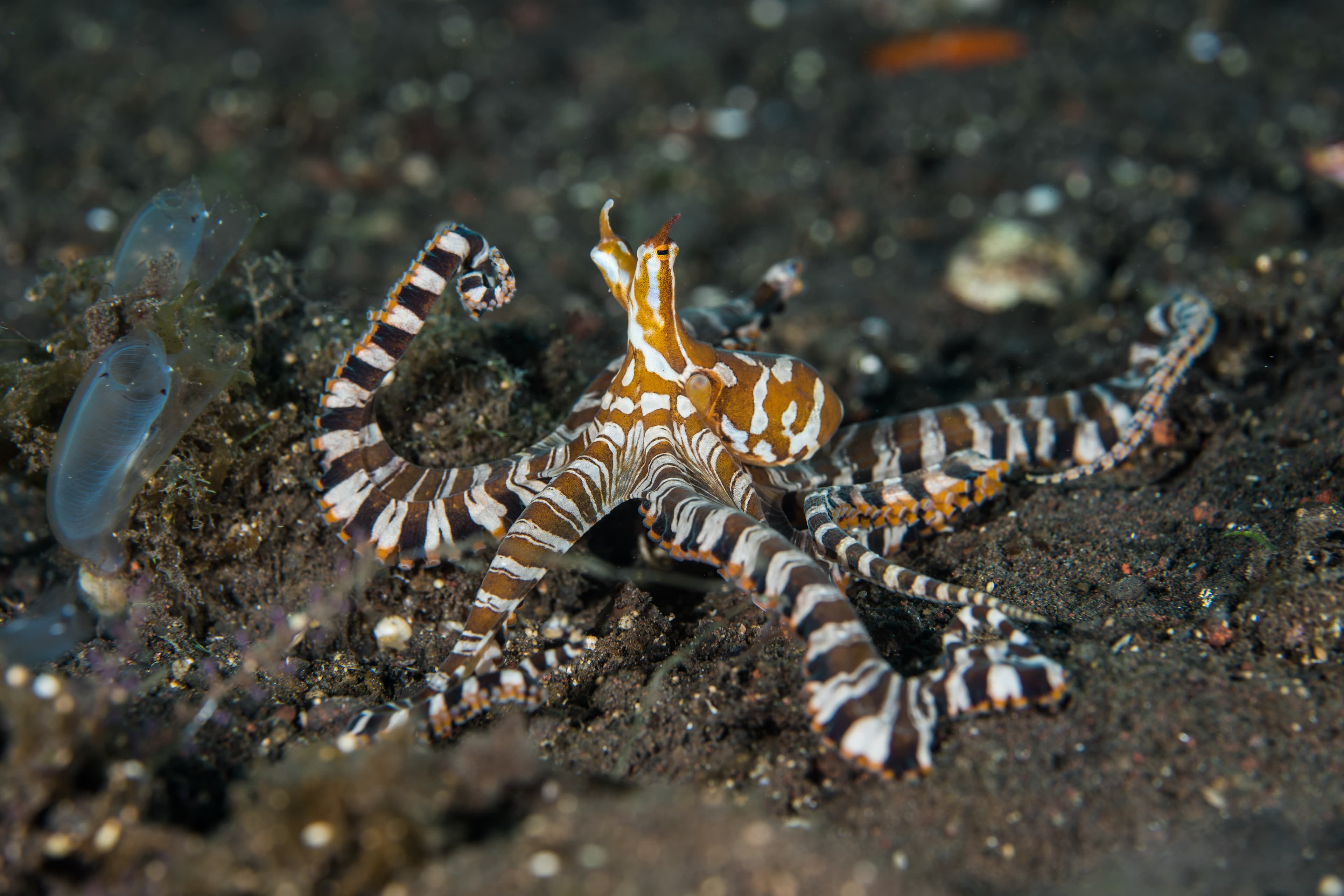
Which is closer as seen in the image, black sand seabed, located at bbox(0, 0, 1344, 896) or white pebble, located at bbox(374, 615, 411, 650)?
black sand seabed, located at bbox(0, 0, 1344, 896)

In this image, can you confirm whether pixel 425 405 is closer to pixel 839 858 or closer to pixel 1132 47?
pixel 839 858

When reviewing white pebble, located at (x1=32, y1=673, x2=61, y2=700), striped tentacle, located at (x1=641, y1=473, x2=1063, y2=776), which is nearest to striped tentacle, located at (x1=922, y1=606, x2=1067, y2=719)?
striped tentacle, located at (x1=641, y1=473, x2=1063, y2=776)

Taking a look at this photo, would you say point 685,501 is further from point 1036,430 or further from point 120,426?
point 1036,430

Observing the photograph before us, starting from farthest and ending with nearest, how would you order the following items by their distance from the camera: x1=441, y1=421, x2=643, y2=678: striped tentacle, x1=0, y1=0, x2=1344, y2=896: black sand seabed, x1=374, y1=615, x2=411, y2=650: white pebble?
x1=374, y1=615, x2=411, y2=650: white pebble, x1=441, y1=421, x2=643, y2=678: striped tentacle, x1=0, y1=0, x2=1344, y2=896: black sand seabed

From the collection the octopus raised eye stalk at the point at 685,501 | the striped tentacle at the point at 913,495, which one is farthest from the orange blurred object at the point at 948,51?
the striped tentacle at the point at 913,495

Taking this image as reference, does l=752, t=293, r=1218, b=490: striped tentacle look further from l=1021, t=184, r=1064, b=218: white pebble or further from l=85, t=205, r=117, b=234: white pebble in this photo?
l=85, t=205, r=117, b=234: white pebble

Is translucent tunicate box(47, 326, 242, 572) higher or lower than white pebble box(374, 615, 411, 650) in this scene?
higher

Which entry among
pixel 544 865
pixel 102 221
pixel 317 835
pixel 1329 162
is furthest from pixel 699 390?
pixel 1329 162
